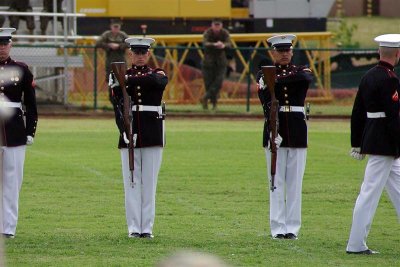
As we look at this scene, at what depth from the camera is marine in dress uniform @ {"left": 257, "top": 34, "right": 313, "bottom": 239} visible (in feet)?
39.1

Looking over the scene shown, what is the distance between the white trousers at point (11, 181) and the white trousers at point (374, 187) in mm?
3344

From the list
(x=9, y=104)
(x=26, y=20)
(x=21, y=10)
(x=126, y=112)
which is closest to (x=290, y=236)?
(x=126, y=112)

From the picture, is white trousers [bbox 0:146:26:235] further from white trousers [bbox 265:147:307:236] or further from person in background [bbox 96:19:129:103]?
person in background [bbox 96:19:129:103]

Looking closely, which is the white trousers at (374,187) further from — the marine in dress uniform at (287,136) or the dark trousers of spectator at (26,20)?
the dark trousers of spectator at (26,20)

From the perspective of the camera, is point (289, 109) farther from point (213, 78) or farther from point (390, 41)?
point (213, 78)

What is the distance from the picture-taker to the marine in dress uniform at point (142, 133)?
470 inches

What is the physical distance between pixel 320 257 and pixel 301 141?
1.39 m

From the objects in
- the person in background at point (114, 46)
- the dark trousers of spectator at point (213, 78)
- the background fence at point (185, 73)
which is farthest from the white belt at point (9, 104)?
the dark trousers of spectator at point (213, 78)

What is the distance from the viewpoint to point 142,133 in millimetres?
11953

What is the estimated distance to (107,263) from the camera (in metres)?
10.6

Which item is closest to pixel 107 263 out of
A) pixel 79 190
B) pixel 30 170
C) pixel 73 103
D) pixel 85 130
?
pixel 79 190

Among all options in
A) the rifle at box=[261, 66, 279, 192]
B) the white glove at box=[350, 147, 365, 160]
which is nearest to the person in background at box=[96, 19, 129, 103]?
the rifle at box=[261, 66, 279, 192]

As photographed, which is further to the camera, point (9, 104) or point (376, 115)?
point (9, 104)

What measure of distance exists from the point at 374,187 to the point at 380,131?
1.65ft
